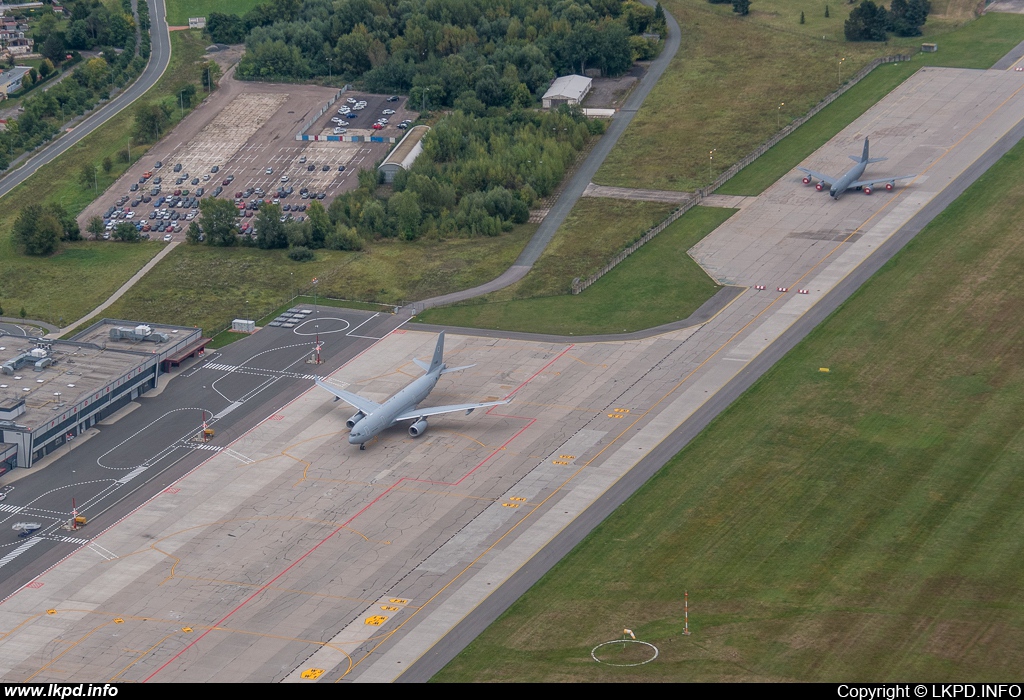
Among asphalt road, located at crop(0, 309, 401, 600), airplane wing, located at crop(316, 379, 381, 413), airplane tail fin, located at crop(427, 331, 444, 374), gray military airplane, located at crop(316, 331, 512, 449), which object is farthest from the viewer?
airplane tail fin, located at crop(427, 331, 444, 374)

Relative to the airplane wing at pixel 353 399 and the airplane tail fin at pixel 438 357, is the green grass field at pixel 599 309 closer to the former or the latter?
the airplane tail fin at pixel 438 357

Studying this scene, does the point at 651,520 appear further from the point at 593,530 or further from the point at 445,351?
the point at 445,351

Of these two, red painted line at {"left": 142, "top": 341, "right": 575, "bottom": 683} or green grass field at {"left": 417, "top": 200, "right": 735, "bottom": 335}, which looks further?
green grass field at {"left": 417, "top": 200, "right": 735, "bottom": 335}

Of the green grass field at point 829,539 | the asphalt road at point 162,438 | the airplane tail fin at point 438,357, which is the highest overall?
the airplane tail fin at point 438,357

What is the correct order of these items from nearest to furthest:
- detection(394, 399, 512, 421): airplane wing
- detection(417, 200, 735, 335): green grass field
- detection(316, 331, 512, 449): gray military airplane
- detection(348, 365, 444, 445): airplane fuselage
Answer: detection(348, 365, 444, 445): airplane fuselage < detection(316, 331, 512, 449): gray military airplane < detection(394, 399, 512, 421): airplane wing < detection(417, 200, 735, 335): green grass field

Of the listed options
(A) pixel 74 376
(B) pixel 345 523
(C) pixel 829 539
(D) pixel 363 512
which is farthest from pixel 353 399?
(C) pixel 829 539

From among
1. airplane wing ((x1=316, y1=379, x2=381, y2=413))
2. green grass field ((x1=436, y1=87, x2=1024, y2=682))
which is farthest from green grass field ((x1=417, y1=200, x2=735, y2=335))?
airplane wing ((x1=316, y1=379, x2=381, y2=413))

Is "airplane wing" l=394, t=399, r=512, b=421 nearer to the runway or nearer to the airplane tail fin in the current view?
the runway

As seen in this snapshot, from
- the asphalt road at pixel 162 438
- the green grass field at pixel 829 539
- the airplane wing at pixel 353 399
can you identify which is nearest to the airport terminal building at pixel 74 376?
the asphalt road at pixel 162 438

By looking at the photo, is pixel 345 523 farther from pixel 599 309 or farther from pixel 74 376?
pixel 599 309
